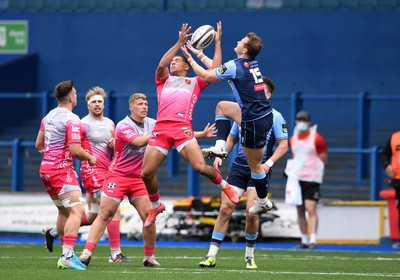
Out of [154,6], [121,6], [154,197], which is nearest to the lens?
[154,197]

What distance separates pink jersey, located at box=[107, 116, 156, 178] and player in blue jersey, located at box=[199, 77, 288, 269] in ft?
3.43

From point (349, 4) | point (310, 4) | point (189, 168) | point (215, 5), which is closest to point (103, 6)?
point (215, 5)

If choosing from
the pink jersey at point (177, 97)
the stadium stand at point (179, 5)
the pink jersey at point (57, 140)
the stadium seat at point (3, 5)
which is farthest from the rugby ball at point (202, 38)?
the stadium seat at point (3, 5)

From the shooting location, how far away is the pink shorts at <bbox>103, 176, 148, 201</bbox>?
1434cm

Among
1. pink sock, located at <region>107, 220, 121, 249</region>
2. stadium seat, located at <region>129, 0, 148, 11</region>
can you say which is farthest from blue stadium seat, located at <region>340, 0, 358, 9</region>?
pink sock, located at <region>107, 220, 121, 249</region>

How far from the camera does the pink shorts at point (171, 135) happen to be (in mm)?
13773

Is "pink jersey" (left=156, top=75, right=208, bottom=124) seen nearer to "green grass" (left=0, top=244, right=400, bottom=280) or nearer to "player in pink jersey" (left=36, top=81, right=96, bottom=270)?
"player in pink jersey" (left=36, top=81, right=96, bottom=270)

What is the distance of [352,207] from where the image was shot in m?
21.8

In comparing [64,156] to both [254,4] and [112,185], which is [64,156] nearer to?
[112,185]

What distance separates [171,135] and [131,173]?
1015mm

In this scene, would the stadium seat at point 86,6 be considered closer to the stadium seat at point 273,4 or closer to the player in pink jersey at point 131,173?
the stadium seat at point 273,4

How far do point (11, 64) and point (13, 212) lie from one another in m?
5.87

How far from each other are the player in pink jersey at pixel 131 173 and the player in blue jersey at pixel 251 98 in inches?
22.9

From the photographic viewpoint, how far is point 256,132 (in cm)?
1366
